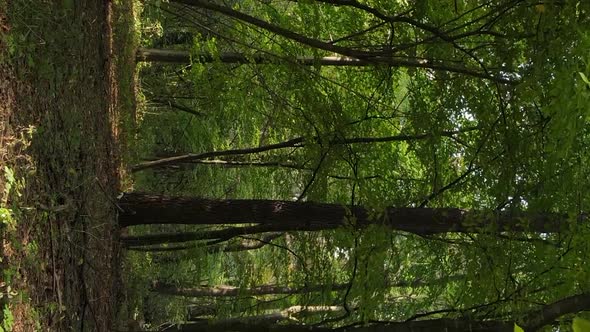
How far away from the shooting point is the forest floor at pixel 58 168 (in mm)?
3895

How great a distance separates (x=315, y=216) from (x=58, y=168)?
1994 millimetres

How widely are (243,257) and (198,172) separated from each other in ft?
5.59

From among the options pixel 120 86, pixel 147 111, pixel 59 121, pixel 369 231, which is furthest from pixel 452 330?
pixel 147 111

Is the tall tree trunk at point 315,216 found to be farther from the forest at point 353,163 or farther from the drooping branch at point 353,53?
the drooping branch at point 353,53

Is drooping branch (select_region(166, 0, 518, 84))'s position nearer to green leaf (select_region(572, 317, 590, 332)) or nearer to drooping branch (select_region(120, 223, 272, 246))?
drooping branch (select_region(120, 223, 272, 246))

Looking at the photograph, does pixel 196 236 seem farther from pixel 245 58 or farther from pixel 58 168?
pixel 58 168

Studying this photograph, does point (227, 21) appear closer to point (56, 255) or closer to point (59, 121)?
point (59, 121)

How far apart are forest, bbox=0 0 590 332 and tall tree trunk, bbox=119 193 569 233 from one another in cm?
2

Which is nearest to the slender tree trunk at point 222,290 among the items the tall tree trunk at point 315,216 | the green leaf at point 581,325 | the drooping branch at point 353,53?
the tall tree trunk at point 315,216

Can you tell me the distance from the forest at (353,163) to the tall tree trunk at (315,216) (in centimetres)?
2

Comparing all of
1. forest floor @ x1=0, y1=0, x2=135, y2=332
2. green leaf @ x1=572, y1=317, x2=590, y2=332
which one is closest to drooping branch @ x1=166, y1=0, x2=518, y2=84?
forest floor @ x1=0, y1=0, x2=135, y2=332

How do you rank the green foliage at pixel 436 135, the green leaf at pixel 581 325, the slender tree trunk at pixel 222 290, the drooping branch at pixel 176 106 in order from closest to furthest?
1. the green leaf at pixel 581 325
2. the green foliage at pixel 436 135
3. the slender tree trunk at pixel 222 290
4. the drooping branch at pixel 176 106

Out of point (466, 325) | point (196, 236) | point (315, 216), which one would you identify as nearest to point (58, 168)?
point (315, 216)

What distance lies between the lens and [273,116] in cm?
692
